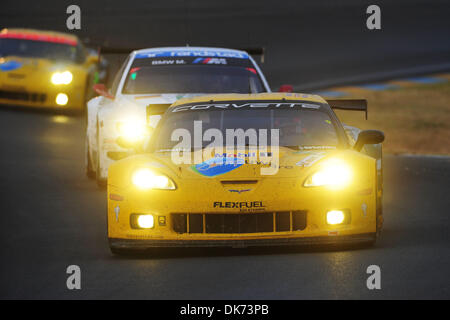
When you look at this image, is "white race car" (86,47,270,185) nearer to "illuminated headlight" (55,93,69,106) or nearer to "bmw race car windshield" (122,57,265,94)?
"bmw race car windshield" (122,57,265,94)

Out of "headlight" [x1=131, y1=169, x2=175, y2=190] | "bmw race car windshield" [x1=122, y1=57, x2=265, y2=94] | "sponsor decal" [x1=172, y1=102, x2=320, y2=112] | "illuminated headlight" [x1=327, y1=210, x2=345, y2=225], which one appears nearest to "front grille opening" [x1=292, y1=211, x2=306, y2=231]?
"illuminated headlight" [x1=327, y1=210, x2=345, y2=225]

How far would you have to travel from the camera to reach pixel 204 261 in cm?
744

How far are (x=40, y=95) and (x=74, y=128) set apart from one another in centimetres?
152

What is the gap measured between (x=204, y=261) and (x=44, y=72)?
37.5ft

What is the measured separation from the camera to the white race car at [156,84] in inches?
441

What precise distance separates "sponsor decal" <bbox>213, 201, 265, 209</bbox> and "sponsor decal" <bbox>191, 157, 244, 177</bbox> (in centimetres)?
22

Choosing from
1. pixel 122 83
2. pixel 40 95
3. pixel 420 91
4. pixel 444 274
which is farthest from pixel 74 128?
pixel 444 274

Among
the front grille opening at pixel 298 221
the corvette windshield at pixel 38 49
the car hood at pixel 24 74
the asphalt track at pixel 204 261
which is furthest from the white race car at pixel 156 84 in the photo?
the corvette windshield at pixel 38 49

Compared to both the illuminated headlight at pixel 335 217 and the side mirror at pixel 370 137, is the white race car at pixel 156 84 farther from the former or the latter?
the illuminated headlight at pixel 335 217

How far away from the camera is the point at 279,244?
7.45 meters

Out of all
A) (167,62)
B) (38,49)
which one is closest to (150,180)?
(167,62)
